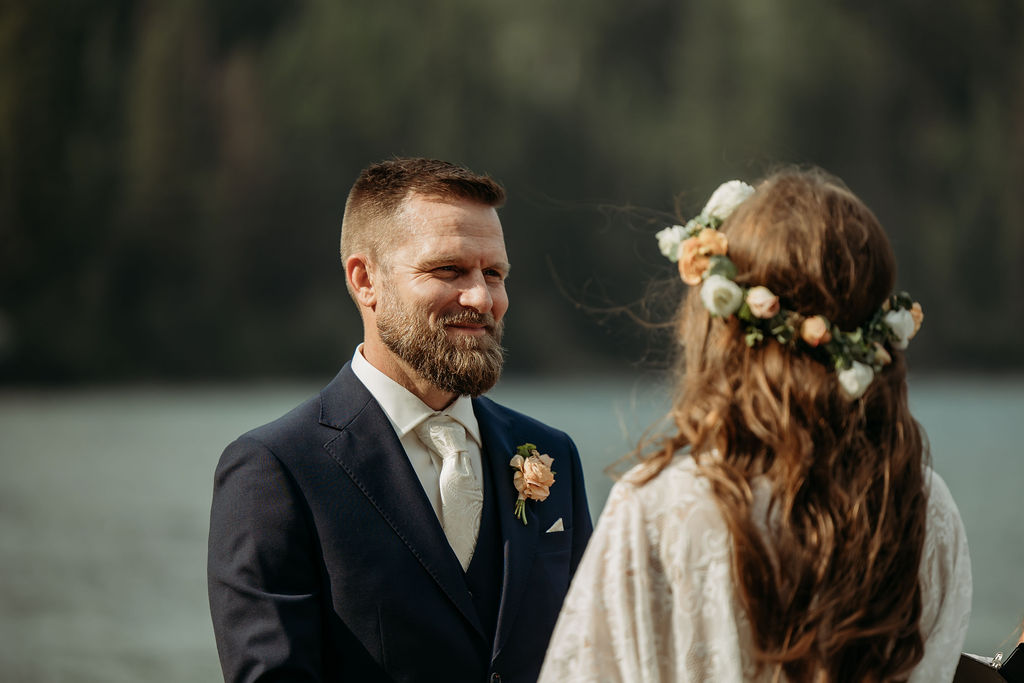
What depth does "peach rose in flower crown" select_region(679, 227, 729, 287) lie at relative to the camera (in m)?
2.14

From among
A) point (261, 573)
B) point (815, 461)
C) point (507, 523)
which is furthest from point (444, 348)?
point (815, 461)

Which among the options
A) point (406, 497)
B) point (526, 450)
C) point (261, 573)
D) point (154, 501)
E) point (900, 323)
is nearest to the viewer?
point (900, 323)

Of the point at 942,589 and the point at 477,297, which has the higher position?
the point at 477,297

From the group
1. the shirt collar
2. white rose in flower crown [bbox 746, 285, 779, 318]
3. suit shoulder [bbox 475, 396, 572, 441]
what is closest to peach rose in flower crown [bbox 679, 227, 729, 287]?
white rose in flower crown [bbox 746, 285, 779, 318]

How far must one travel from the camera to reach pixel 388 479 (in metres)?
2.90

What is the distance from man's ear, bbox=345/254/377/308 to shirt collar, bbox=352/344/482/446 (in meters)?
0.19

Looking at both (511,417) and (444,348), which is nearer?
(444,348)

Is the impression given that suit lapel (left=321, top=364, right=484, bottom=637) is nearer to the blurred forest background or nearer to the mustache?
the mustache

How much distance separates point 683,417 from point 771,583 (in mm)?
337

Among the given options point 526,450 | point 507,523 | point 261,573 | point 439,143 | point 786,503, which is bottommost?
point 261,573

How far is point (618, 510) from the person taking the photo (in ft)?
6.90

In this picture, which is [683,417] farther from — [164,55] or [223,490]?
[164,55]

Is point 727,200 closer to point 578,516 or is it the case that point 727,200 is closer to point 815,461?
point 815,461

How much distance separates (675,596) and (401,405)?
1.19 metres
